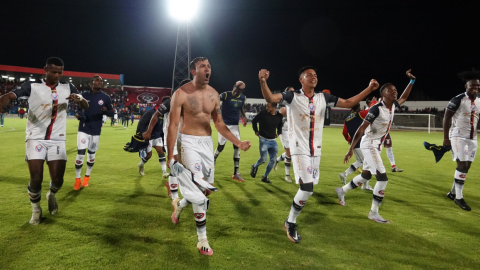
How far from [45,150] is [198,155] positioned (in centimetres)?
260

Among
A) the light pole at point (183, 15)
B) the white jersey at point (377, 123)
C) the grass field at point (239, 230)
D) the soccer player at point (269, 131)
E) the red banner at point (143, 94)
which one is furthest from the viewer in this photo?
the red banner at point (143, 94)

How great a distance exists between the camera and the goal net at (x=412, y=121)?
119 ft

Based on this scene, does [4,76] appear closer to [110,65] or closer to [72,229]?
[110,65]

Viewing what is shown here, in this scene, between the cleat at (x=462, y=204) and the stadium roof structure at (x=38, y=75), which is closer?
the cleat at (x=462, y=204)

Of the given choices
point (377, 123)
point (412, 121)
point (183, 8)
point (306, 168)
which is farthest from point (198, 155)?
point (412, 121)

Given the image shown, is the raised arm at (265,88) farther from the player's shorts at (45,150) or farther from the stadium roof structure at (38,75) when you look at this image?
the stadium roof structure at (38,75)

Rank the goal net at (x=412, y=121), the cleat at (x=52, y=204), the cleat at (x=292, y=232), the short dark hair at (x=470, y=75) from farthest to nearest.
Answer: the goal net at (x=412, y=121)
the short dark hair at (x=470, y=75)
the cleat at (x=52, y=204)
the cleat at (x=292, y=232)

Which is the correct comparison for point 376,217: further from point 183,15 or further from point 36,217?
Answer: point 183,15

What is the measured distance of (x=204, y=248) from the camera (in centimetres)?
354

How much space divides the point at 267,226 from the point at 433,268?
2.23 meters

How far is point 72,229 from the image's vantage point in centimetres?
417

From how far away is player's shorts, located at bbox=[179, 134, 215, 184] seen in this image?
368 centimetres

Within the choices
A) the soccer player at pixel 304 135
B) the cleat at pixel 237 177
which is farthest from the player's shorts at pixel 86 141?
the soccer player at pixel 304 135

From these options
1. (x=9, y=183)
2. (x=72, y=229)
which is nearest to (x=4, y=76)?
(x=9, y=183)
